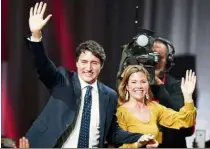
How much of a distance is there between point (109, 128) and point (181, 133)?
30 centimetres

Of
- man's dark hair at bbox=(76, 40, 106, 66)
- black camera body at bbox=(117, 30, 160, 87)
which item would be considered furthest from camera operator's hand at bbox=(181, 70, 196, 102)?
man's dark hair at bbox=(76, 40, 106, 66)

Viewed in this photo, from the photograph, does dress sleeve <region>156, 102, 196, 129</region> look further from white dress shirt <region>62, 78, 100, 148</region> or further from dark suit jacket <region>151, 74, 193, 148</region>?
white dress shirt <region>62, 78, 100, 148</region>

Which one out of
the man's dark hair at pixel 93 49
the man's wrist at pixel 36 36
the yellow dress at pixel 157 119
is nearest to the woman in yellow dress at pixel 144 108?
the yellow dress at pixel 157 119

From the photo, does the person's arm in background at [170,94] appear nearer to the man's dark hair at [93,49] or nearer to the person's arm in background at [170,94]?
the person's arm in background at [170,94]

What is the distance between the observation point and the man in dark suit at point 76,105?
6.56 feet

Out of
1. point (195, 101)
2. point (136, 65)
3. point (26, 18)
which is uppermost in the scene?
point (26, 18)

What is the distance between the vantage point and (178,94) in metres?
2.04

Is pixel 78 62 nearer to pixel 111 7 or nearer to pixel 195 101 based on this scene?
pixel 111 7

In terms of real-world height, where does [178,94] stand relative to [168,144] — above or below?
above

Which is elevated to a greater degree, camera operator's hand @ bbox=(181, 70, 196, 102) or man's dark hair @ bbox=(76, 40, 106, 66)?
man's dark hair @ bbox=(76, 40, 106, 66)

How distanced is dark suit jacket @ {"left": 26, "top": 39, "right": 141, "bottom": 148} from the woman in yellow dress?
38 mm

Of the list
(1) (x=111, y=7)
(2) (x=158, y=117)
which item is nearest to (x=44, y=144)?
(2) (x=158, y=117)

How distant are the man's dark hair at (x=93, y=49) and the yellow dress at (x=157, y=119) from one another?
235mm

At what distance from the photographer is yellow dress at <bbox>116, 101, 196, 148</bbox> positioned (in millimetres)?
2010
